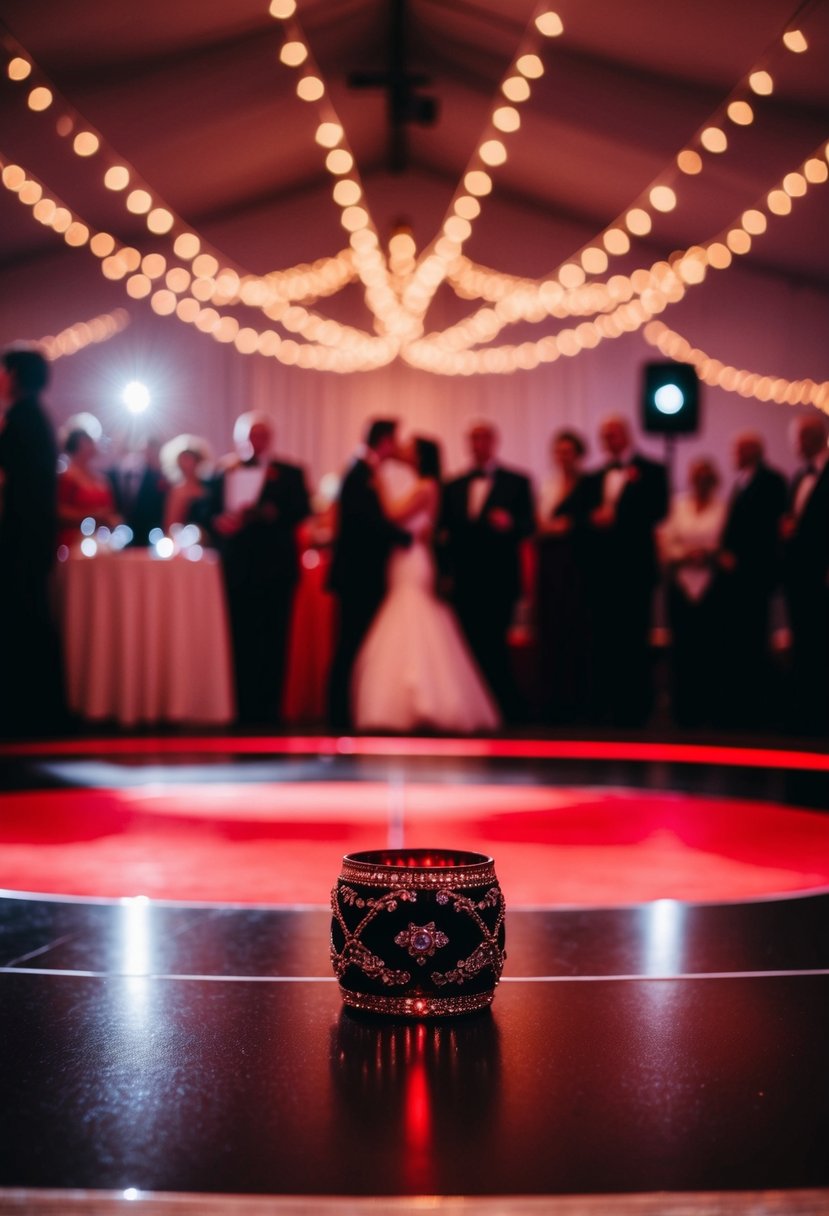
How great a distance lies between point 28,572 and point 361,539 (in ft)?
5.87

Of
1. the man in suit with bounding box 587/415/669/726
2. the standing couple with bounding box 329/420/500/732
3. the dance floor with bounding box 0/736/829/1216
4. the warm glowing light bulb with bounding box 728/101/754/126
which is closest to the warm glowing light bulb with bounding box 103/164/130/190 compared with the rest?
the standing couple with bounding box 329/420/500/732

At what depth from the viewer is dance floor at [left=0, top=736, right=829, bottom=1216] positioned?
981 millimetres

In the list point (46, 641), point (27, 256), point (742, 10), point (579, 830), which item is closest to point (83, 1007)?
point (579, 830)

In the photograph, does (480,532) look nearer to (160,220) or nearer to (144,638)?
(144,638)

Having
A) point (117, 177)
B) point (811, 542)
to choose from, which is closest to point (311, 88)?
point (117, 177)

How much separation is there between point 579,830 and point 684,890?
0.89 m

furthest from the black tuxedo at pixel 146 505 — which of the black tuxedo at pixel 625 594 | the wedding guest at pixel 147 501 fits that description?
the black tuxedo at pixel 625 594

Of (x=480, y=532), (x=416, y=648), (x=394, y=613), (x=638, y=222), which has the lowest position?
(x=416, y=648)

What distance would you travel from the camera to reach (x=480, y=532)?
7.44m

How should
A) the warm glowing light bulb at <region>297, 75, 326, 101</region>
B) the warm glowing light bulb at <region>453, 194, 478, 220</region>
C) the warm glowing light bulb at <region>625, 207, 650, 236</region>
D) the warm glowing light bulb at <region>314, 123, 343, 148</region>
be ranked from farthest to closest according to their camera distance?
the warm glowing light bulb at <region>453, 194, 478, 220</region> < the warm glowing light bulb at <region>625, 207, 650, 236</region> < the warm glowing light bulb at <region>314, 123, 343, 148</region> < the warm glowing light bulb at <region>297, 75, 326, 101</region>

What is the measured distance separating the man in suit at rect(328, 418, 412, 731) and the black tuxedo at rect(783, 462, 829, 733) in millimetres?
2087

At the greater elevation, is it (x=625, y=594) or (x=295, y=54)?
(x=295, y=54)

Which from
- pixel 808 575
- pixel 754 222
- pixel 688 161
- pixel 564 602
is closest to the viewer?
pixel 808 575

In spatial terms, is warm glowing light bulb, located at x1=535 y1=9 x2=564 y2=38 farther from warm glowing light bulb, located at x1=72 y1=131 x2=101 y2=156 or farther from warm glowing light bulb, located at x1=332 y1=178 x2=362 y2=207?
warm glowing light bulb, located at x1=332 y1=178 x2=362 y2=207
